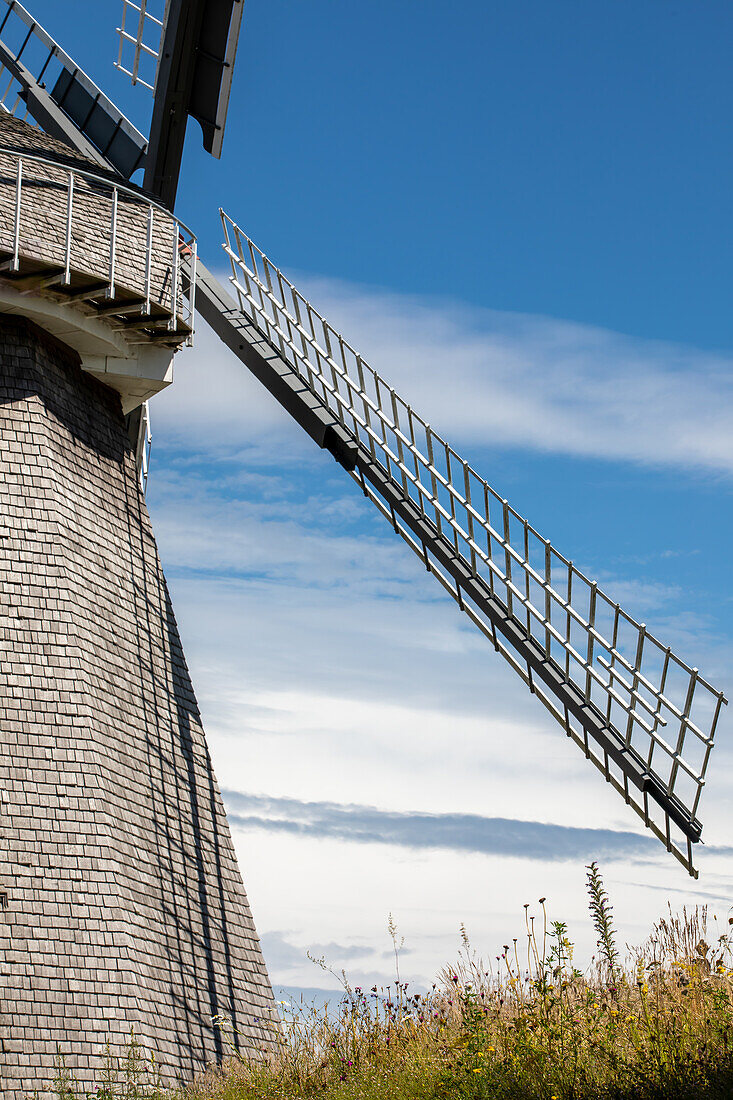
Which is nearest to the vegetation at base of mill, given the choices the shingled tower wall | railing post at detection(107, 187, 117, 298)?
the shingled tower wall

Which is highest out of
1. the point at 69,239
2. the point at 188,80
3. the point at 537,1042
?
the point at 188,80

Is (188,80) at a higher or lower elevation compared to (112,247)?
higher

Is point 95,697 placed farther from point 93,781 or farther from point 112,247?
point 112,247

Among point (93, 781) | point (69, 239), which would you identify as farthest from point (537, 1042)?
point (69, 239)

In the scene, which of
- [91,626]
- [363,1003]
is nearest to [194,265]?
[91,626]

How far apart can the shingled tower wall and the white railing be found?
553 millimetres

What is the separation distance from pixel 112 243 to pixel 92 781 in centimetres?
603

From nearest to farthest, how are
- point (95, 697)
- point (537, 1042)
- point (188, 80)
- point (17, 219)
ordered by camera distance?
1. point (537, 1042)
2. point (95, 697)
3. point (17, 219)
4. point (188, 80)

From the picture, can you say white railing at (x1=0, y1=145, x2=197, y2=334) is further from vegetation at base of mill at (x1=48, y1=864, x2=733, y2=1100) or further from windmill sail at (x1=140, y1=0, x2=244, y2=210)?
vegetation at base of mill at (x1=48, y1=864, x2=733, y2=1100)

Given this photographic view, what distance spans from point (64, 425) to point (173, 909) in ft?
17.9

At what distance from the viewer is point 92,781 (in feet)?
38.0

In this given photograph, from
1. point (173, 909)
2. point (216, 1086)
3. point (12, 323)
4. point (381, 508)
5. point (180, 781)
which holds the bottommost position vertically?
point (216, 1086)

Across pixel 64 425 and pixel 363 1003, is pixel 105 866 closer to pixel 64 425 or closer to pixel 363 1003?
pixel 363 1003

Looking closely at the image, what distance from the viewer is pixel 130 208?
14.8 m
